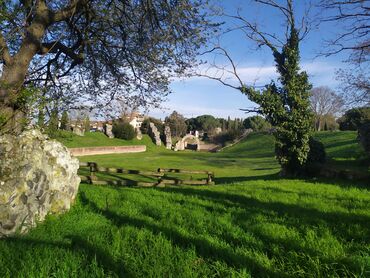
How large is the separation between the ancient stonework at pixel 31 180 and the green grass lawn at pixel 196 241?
28 cm

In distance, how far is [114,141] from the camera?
61500 mm

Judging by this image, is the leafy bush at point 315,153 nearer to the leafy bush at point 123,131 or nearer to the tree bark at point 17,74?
the tree bark at point 17,74

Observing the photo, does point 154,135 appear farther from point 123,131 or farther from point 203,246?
point 203,246

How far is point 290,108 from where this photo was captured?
19.2 m

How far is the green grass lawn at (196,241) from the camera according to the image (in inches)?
173

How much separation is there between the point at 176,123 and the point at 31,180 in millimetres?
88288

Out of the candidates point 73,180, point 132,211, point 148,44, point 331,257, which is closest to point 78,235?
point 132,211

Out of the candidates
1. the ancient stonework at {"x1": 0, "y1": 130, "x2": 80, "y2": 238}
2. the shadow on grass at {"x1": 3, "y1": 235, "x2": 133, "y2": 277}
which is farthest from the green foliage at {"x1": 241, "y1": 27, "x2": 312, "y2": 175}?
the shadow on grass at {"x1": 3, "y1": 235, "x2": 133, "y2": 277}

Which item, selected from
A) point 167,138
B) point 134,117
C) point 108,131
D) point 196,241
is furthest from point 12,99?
point 167,138

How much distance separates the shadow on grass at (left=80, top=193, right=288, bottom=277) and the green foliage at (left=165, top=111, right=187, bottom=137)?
87082 mm

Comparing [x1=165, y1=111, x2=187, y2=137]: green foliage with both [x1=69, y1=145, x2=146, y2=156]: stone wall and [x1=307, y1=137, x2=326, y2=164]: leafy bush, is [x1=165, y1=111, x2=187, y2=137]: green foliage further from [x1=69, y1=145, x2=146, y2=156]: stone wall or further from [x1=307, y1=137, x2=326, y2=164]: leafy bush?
[x1=307, y1=137, x2=326, y2=164]: leafy bush

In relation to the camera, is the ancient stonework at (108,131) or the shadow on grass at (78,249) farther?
the ancient stonework at (108,131)

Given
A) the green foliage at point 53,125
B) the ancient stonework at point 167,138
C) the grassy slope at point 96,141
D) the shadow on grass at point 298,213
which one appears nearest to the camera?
the shadow on grass at point 298,213

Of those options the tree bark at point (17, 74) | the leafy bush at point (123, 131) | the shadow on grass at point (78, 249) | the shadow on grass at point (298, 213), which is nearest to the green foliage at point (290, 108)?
the shadow on grass at point (298, 213)
